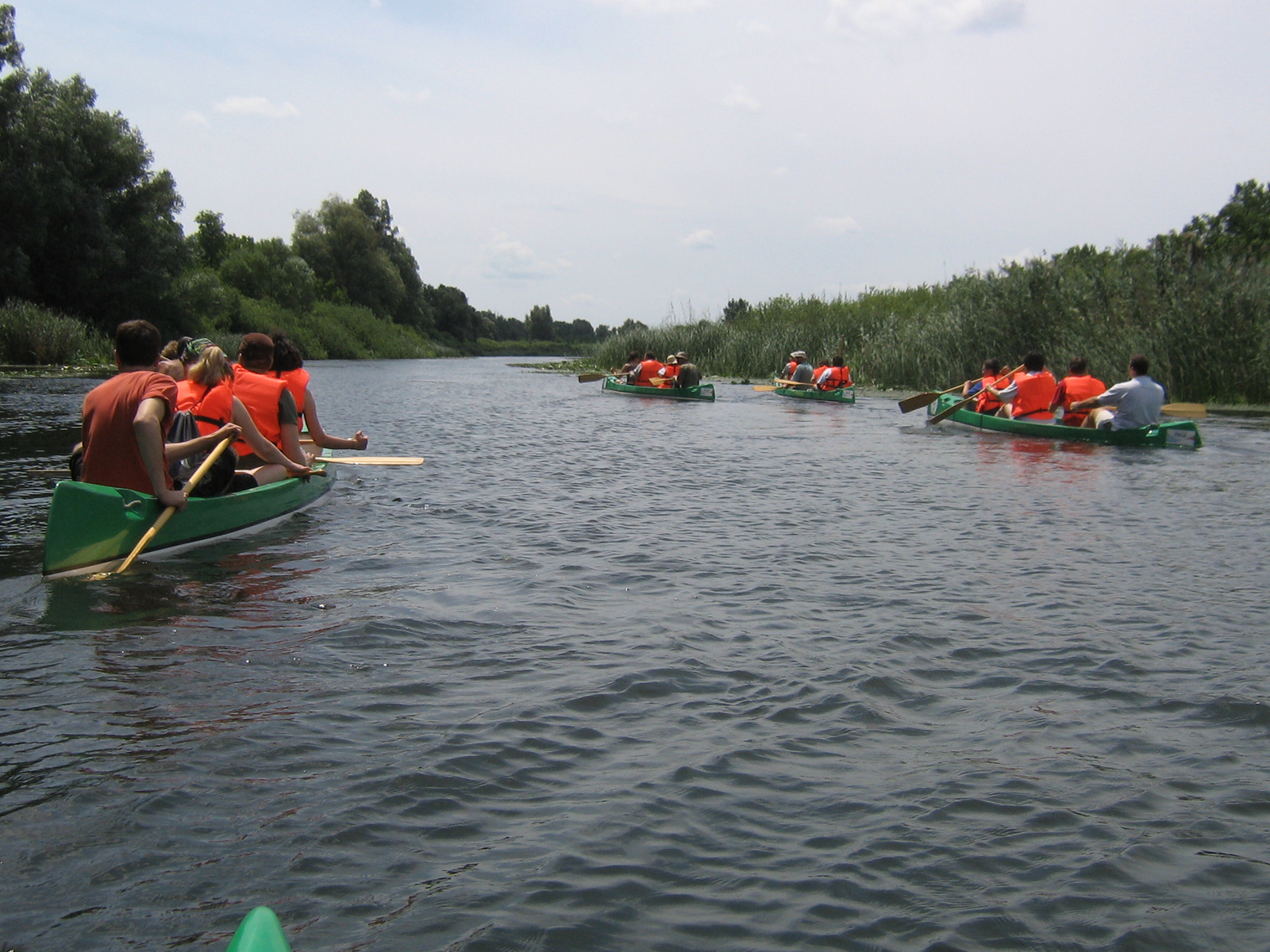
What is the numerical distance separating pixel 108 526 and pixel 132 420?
65 cm

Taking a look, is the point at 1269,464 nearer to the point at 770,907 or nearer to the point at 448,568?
the point at 448,568

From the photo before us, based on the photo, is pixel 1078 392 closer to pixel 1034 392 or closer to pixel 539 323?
pixel 1034 392

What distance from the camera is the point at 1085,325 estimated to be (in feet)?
69.2

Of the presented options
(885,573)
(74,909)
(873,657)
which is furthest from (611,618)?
(74,909)

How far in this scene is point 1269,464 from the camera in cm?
1233

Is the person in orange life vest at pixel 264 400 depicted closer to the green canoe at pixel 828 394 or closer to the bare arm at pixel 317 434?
Answer: the bare arm at pixel 317 434

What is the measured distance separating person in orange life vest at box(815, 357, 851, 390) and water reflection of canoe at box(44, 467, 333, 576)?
17310 millimetres

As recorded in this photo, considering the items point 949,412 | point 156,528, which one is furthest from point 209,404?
point 949,412

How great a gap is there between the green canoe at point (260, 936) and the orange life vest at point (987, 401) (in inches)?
654

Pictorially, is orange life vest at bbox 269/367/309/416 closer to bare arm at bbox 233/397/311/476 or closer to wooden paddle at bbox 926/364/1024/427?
bare arm at bbox 233/397/311/476

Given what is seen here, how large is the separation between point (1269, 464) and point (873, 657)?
1000cm

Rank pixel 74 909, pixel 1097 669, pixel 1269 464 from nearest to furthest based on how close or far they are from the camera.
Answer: pixel 74 909
pixel 1097 669
pixel 1269 464

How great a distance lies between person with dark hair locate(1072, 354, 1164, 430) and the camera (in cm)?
1412

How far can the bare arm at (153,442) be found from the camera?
5.70 meters
